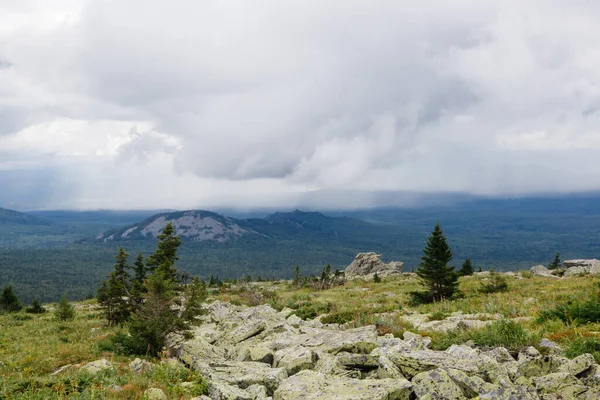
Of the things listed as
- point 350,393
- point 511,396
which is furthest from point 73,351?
point 511,396

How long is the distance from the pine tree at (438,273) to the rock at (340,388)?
24167 millimetres

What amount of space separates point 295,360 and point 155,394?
13.4 ft

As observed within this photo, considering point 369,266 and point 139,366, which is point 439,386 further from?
point 369,266

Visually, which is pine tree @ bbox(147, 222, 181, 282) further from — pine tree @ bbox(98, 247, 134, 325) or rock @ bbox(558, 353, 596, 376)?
rock @ bbox(558, 353, 596, 376)

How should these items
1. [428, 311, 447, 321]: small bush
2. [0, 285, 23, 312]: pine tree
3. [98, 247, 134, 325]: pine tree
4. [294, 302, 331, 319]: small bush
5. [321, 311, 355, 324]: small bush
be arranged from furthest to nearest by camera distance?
1. [0, 285, 23, 312]: pine tree
2. [98, 247, 134, 325]: pine tree
3. [294, 302, 331, 319]: small bush
4. [321, 311, 355, 324]: small bush
5. [428, 311, 447, 321]: small bush

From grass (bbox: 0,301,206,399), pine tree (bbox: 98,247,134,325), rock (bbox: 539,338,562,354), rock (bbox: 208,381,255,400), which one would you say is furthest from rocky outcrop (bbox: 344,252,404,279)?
rock (bbox: 208,381,255,400)

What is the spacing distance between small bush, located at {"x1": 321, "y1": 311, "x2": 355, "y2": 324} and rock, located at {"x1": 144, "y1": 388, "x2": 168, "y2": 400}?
14.7 meters

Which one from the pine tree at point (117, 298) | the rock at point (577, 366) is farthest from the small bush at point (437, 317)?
the pine tree at point (117, 298)

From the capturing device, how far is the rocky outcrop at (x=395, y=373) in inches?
318

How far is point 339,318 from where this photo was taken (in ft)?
80.4

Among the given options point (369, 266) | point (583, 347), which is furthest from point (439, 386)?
point (369, 266)

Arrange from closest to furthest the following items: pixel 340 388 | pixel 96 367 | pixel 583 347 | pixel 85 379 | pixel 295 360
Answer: pixel 340 388 < pixel 583 347 < pixel 295 360 < pixel 85 379 < pixel 96 367

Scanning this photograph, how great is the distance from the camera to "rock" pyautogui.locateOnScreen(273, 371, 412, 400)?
26.6 ft

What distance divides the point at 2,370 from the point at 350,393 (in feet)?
49.8
